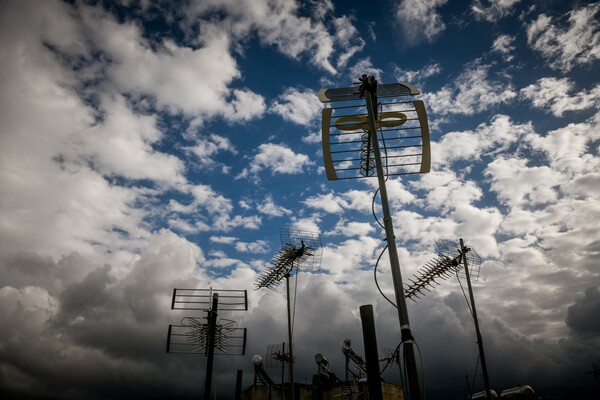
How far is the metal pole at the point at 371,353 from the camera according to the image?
5.56 meters

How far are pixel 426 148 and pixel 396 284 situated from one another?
10.3ft

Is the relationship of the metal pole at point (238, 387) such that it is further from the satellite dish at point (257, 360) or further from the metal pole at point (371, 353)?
the metal pole at point (371, 353)

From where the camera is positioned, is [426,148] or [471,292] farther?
[471,292]

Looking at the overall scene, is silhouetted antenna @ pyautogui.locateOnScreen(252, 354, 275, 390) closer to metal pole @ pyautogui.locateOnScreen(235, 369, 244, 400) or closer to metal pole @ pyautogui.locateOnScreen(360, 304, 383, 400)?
metal pole @ pyautogui.locateOnScreen(235, 369, 244, 400)

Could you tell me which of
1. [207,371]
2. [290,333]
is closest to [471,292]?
[290,333]

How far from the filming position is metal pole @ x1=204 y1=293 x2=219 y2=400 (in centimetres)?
1220

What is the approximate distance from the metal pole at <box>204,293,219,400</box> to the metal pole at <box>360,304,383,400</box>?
28.9 feet

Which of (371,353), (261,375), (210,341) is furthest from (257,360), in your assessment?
(371,353)

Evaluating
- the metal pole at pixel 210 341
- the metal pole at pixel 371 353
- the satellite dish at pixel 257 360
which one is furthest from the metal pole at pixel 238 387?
the metal pole at pixel 371 353

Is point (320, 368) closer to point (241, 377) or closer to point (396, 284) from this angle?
point (241, 377)

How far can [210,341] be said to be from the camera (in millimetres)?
13477

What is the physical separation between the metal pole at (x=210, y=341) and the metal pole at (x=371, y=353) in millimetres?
8806

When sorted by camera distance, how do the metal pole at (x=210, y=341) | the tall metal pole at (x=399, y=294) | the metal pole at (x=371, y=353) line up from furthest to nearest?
the metal pole at (x=210, y=341) < the metal pole at (x=371, y=353) < the tall metal pole at (x=399, y=294)

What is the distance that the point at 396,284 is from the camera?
14.2 ft
